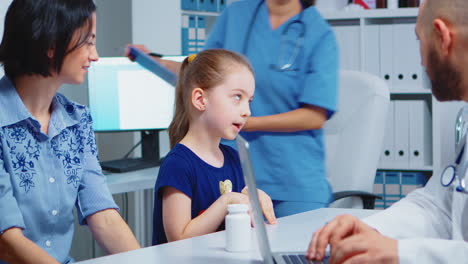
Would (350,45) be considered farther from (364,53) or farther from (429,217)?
(429,217)

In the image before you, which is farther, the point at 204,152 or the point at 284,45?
the point at 284,45

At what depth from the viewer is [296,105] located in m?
1.94

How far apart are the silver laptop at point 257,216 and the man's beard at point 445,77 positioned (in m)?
0.43

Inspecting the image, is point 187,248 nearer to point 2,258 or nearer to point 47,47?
point 2,258

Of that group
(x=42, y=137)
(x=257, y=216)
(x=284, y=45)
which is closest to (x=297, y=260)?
(x=257, y=216)

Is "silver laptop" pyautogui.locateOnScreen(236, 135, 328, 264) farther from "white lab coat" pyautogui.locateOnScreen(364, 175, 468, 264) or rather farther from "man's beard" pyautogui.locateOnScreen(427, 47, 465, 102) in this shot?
"man's beard" pyautogui.locateOnScreen(427, 47, 465, 102)

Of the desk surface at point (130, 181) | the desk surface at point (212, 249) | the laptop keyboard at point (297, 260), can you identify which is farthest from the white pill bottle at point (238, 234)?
the desk surface at point (130, 181)

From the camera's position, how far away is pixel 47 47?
1.40m

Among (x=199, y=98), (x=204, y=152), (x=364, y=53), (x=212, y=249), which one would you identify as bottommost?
(x=212, y=249)

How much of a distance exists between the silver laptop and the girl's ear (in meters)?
0.63

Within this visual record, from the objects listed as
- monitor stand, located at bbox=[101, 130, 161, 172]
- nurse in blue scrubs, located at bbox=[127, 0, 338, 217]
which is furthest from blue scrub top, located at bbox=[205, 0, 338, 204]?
monitor stand, located at bbox=[101, 130, 161, 172]

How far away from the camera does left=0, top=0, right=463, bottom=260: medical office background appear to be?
129 inches

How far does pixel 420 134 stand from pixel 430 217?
85.0 inches

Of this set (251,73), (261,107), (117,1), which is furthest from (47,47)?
(117,1)
